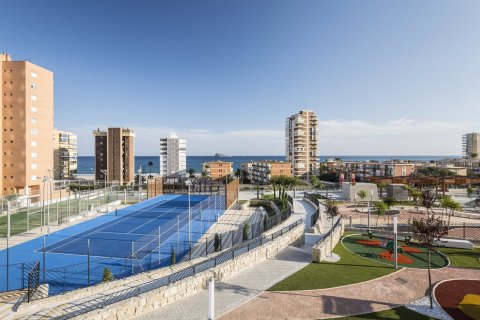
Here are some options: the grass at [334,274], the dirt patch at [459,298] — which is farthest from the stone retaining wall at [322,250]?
the dirt patch at [459,298]

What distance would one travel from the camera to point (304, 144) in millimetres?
103875

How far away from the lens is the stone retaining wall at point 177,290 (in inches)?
367

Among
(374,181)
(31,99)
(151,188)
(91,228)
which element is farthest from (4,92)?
(374,181)

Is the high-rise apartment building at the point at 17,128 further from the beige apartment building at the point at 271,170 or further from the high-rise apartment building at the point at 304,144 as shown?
the high-rise apartment building at the point at 304,144

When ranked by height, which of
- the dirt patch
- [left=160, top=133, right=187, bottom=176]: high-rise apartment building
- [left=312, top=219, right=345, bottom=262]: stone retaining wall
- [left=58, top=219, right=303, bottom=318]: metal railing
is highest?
[left=160, top=133, right=187, bottom=176]: high-rise apartment building

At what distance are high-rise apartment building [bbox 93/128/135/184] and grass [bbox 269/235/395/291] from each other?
7898cm

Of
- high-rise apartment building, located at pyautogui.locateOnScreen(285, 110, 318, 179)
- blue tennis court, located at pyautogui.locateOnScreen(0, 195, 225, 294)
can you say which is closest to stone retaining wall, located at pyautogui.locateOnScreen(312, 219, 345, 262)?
blue tennis court, located at pyautogui.locateOnScreen(0, 195, 225, 294)

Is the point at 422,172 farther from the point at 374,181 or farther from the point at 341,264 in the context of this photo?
the point at 341,264

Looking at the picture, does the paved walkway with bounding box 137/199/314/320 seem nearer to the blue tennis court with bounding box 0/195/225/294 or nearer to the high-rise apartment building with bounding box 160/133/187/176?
the blue tennis court with bounding box 0/195/225/294

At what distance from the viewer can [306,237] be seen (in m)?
23.1

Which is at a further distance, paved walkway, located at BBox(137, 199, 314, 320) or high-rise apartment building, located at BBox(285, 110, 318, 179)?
high-rise apartment building, located at BBox(285, 110, 318, 179)

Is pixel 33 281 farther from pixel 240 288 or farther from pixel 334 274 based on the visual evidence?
pixel 334 274

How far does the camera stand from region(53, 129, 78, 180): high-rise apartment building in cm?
9950

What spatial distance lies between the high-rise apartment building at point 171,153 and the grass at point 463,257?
113591 millimetres
